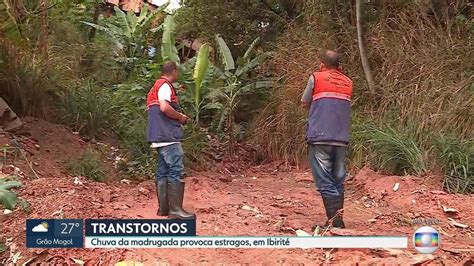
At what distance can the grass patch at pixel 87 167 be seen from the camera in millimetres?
7598

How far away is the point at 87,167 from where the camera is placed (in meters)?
7.78

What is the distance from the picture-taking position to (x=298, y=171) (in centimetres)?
920

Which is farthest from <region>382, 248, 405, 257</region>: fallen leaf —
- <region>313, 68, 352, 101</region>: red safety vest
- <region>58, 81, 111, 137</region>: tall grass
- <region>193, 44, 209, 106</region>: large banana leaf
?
<region>58, 81, 111, 137</region>: tall grass

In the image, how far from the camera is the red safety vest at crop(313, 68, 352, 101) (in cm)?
519

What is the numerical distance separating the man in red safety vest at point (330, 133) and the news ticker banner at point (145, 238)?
537mm

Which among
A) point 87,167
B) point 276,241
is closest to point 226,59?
point 87,167

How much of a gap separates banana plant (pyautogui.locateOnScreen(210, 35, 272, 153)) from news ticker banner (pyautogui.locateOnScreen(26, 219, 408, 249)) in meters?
5.43

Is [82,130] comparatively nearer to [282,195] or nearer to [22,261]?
[282,195]

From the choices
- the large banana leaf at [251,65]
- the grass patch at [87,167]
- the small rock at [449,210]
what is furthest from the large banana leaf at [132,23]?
the small rock at [449,210]

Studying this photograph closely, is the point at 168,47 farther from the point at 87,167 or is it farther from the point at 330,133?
the point at 330,133

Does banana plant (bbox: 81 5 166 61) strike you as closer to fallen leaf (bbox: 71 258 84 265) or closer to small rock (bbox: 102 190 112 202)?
small rock (bbox: 102 190 112 202)

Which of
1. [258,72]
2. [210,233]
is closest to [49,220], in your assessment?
[210,233]

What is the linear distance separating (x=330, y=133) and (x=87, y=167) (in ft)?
12.6

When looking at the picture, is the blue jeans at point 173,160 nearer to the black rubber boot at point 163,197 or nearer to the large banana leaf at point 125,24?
the black rubber boot at point 163,197
